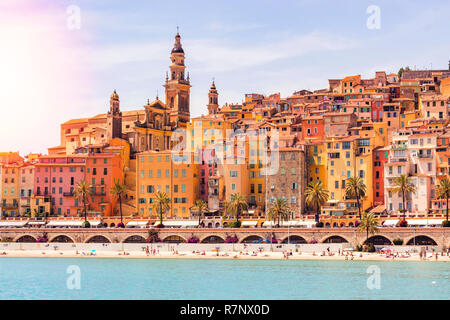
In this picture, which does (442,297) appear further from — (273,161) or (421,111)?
(421,111)

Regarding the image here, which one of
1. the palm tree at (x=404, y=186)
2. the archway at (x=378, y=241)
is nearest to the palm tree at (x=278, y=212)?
the archway at (x=378, y=241)

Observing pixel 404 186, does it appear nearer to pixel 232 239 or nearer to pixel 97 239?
pixel 232 239

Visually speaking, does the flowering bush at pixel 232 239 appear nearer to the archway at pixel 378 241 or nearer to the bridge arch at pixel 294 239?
the bridge arch at pixel 294 239

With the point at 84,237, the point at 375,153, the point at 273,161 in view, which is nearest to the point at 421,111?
the point at 375,153

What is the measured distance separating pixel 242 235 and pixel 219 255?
6.96 meters

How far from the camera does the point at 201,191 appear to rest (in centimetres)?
12794

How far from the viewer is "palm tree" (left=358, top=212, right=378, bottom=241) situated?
330ft

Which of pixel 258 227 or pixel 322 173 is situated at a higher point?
pixel 322 173

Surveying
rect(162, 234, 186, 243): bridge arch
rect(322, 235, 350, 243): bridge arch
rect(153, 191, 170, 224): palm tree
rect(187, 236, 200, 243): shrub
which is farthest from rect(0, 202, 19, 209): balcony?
rect(322, 235, 350, 243): bridge arch

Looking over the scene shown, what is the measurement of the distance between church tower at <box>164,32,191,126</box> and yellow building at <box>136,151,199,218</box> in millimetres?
37507

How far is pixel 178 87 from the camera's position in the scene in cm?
16438

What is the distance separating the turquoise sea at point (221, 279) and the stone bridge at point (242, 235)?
677cm

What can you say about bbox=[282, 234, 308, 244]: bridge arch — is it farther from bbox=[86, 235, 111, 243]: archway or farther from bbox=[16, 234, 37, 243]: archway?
bbox=[16, 234, 37, 243]: archway

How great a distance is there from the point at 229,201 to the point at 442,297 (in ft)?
177
